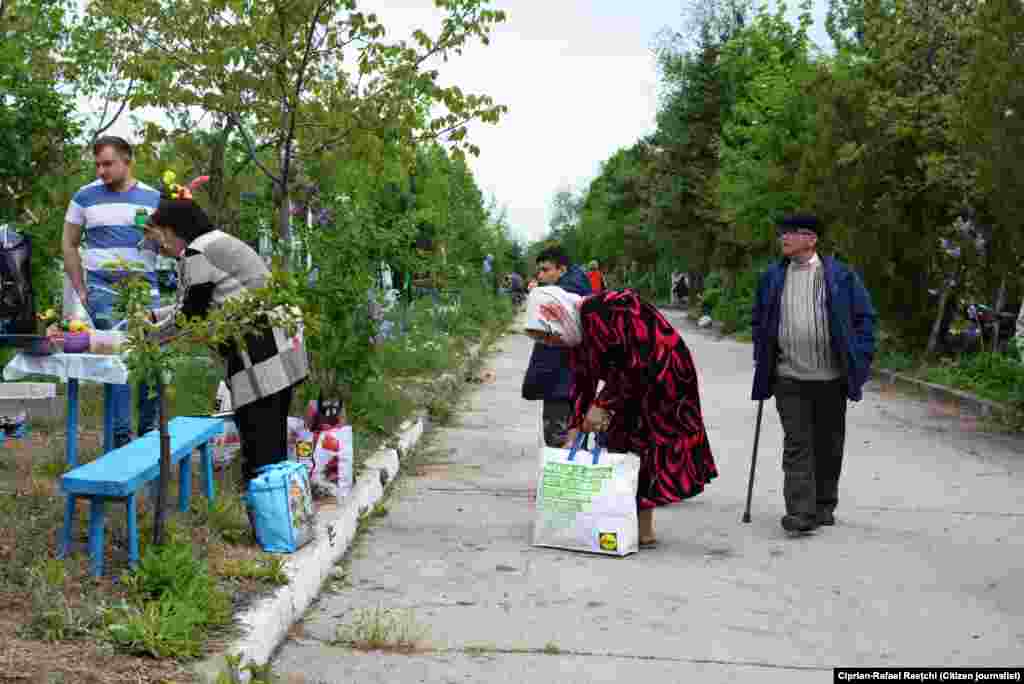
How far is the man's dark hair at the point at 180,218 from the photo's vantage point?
6508 millimetres

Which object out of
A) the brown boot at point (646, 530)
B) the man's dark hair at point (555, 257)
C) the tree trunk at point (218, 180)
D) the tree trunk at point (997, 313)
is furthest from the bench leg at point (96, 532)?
the tree trunk at point (997, 313)

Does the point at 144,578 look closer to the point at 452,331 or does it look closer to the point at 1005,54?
the point at 1005,54

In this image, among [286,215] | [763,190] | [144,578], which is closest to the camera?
[144,578]

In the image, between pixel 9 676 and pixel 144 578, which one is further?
pixel 144 578

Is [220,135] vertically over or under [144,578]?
over

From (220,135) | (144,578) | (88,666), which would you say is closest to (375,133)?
(220,135)

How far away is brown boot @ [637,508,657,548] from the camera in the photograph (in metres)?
7.37

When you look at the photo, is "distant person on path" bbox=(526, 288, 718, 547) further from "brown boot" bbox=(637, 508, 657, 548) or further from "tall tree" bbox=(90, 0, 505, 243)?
"tall tree" bbox=(90, 0, 505, 243)

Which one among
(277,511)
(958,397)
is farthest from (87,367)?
(958,397)

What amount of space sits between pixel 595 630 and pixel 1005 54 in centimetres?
880

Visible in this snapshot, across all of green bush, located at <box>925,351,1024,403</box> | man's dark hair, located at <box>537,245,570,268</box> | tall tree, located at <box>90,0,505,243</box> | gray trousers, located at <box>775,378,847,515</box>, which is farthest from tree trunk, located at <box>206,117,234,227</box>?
green bush, located at <box>925,351,1024,403</box>

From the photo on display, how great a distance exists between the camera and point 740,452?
37.3ft

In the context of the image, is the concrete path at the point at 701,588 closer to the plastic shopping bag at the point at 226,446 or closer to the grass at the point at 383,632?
the grass at the point at 383,632

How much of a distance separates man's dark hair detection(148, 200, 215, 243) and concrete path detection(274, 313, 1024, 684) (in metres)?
1.89
